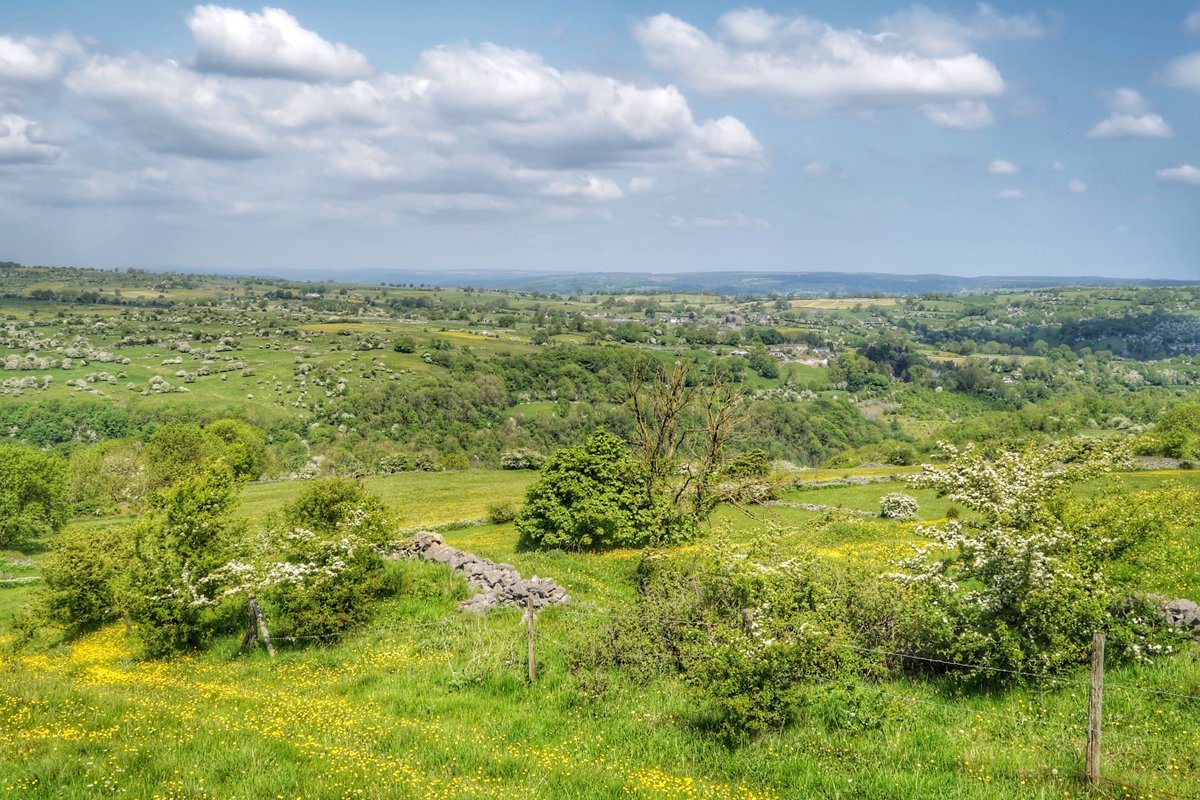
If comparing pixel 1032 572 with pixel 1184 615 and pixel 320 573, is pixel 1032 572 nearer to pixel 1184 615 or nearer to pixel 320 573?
pixel 1184 615

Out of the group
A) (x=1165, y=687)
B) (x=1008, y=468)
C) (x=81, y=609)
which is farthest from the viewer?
(x=81, y=609)

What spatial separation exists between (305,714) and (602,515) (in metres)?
24.0

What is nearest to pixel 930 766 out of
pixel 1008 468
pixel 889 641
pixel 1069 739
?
pixel 1069 739

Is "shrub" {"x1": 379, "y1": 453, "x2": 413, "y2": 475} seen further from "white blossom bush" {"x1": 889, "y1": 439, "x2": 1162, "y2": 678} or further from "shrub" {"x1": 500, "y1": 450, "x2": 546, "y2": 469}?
"white blossom bush" {"x1": 889, "y1": 439, "x2": 1162, "y2": 678}

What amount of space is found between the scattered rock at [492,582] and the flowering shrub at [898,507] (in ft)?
88.4

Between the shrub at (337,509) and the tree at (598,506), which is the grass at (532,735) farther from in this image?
the tree at (598,506)

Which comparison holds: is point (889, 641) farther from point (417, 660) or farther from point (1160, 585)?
point (417, 660)

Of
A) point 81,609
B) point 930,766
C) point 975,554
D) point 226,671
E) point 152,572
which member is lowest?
point 81,609

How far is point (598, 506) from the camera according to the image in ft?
117

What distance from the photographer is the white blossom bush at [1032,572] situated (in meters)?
12.4

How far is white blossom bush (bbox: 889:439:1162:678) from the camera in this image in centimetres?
1237

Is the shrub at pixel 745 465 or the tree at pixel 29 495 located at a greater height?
the shrub at pixel 745 465

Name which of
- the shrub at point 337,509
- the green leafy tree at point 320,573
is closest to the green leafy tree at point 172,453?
the shrub at point 337,509

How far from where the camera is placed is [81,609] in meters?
24.5
